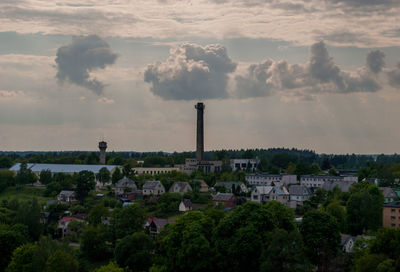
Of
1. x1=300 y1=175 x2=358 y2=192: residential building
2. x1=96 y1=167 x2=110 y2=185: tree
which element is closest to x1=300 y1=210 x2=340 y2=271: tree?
x1=300 y1=175 x2=358 y2=192: residential building

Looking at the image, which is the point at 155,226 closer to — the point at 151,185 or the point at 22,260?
the point at 22,260

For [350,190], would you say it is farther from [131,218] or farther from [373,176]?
[131,218]

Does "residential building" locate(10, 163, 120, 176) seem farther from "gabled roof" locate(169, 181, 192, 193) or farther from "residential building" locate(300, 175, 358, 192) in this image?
"residential building" locate(300, 175, 358, 192)

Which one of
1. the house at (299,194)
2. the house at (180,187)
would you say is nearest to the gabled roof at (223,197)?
the house at (180,187)

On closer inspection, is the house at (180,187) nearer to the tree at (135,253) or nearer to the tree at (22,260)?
the tree at (135,253)

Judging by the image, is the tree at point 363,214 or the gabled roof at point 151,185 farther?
the gabled roof at point 151,185

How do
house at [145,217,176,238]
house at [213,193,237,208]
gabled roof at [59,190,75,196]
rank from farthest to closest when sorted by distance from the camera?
1. gabled roof at [59,190,75,196]
2. house at [213,193,237,208]
3. house at [145,217,176,238]
